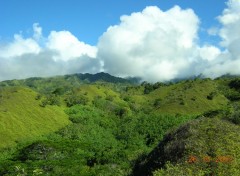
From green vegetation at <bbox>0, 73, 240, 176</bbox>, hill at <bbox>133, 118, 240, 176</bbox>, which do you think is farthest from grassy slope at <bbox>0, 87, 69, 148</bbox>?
hill at <bbox>133, 118, 240, 176</bbox>

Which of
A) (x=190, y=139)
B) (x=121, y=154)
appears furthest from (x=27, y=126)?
(x=190, y=139)

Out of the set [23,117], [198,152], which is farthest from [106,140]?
[198,152]

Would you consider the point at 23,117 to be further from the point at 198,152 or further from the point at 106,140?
the point at 198,152

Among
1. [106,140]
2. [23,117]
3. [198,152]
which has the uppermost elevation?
[198,152]

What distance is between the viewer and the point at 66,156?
4683 inches

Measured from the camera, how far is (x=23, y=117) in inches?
6156

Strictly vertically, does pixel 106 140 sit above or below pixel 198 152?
below

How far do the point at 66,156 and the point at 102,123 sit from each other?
59.3m

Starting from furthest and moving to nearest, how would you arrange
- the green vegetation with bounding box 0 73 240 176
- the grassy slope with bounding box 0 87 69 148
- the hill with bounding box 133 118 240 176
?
1. the grassy slope with bounding box 0 87 69 148
2. the green vegetation with bounding box 0 73 240 176
3. the hill with bounding box 133 118 240 176

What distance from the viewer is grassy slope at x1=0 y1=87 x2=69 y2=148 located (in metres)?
141

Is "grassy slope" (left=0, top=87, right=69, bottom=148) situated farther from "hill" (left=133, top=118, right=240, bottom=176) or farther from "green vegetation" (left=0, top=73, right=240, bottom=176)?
"hill" (left=133, top=118, right=240, bottom=176)

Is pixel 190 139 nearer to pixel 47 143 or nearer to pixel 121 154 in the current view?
pixel 121 154

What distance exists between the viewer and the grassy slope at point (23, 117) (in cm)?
14112

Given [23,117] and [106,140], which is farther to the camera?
[106,140]
